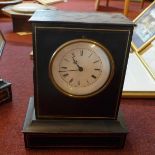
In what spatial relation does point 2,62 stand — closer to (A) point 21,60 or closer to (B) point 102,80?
(A) point 21,60

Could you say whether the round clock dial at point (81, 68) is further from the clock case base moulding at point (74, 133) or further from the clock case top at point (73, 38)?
the clock case base moulding at point (74, 133)

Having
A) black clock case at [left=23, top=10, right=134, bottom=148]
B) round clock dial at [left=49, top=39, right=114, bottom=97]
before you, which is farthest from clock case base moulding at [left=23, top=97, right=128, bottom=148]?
round clock dial at [left=49, top=39, right=114, bottom=97]

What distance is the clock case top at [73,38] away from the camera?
0.99m

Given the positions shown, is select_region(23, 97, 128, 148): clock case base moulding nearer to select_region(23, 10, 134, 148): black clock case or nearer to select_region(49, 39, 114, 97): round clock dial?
select_region(23, 10, 134, 148): black clock case

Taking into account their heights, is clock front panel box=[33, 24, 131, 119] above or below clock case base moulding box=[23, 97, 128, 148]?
above

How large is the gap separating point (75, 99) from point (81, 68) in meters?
0.14

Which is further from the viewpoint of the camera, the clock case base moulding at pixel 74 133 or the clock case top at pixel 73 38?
the clock case base moulding at pixel 74 133

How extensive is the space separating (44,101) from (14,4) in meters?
2.13

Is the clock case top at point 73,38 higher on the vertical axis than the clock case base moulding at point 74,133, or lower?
higher

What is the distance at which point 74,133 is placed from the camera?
45.2 inches

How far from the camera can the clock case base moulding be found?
1.15 meters

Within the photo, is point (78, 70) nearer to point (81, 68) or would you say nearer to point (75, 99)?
point (81, 68)

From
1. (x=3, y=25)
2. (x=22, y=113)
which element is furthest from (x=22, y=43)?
(x=22, y=113)

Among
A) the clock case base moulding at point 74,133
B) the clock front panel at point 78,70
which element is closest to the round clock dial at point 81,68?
the clock front panel at point 78,70
